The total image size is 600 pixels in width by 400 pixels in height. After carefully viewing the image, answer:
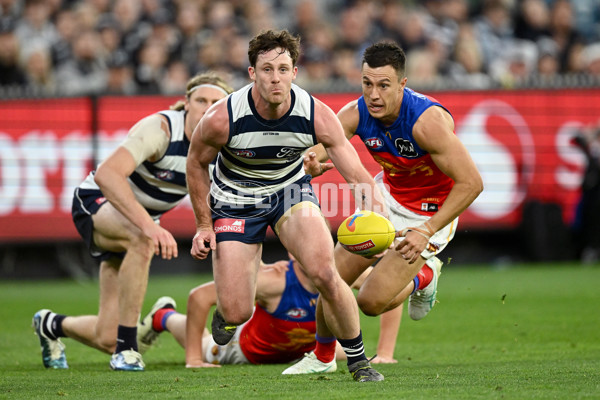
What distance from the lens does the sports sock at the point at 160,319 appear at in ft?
24.0

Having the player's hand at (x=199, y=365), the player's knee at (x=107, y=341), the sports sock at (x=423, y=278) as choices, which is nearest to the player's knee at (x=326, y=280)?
the sports sock at (x=423, y=278)

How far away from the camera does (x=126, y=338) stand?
667 cm

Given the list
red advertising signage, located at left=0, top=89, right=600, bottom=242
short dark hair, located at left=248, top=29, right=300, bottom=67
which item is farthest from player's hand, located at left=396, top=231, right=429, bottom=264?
red advertising signage, located at left=0, top=89, right=600, bottom=242

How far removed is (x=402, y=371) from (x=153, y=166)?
262 cm

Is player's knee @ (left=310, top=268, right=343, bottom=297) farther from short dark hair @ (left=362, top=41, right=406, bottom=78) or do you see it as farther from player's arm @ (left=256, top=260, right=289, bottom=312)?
short dark hair @ (left=362, top=41, right=406, bottom=78)

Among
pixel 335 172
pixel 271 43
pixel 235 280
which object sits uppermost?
pixel 271 43

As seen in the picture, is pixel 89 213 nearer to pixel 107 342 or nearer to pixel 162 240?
pixel 107 342

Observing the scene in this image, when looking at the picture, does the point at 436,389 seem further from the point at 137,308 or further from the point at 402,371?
the point at 137,308

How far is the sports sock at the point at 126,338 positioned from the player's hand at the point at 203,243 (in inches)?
45.3

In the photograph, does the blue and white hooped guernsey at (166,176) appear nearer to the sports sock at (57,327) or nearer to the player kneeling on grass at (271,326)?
the player kneeling on grass at (271,326)

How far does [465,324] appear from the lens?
8766 mm

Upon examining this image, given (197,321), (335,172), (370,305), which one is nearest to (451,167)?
(370,305)

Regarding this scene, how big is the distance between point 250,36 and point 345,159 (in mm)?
10068

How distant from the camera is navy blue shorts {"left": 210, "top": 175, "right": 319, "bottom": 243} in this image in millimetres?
5934
